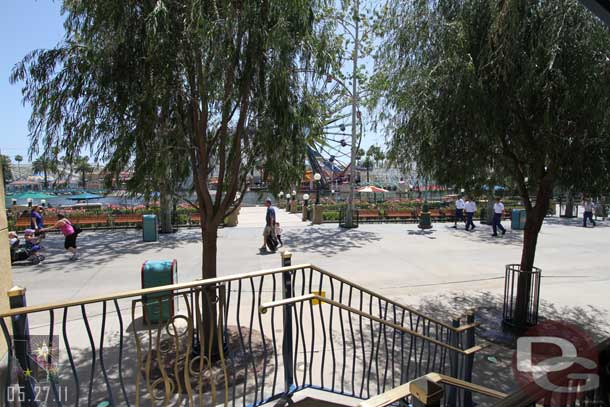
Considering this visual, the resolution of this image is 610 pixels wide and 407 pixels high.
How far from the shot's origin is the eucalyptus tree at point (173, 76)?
3967mm

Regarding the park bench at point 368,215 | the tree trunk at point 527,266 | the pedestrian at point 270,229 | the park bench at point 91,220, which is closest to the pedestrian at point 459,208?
the park bench at point 368,215

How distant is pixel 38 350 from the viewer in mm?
4062

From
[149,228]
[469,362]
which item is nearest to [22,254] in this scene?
[149,228]

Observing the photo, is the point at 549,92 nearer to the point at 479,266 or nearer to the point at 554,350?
the point at 554,350

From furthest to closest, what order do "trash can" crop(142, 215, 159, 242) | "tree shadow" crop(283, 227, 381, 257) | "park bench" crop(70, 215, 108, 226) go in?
"park bench" crop(70, 215, 108, 226), "trash can" crop(142, 215, 159, 242), "tree shadow" crop(283, 227, 381, 257)

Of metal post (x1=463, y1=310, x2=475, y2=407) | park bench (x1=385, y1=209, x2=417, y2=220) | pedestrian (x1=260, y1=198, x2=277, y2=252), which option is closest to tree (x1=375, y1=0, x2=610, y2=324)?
metal post (x1=463, y1=310, x2=475, y2=407)

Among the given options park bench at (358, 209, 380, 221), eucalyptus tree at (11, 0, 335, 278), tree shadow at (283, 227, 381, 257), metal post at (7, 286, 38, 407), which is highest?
eucalyptus tree at (11, 0, 335, 278)

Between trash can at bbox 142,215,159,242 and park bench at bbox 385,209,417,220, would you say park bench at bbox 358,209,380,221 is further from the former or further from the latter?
trash can at bbox 142,215,159,242

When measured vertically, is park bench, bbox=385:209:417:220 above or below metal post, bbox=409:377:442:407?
below

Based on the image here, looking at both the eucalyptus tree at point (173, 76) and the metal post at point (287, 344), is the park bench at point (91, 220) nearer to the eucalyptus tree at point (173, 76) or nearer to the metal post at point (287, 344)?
the eucalyptus tree at point (173, 76)

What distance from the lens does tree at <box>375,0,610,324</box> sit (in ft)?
14.4

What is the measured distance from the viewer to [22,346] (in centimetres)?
238

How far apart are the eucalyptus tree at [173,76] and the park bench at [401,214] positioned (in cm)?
1625

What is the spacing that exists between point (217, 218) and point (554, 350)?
18.0ft
